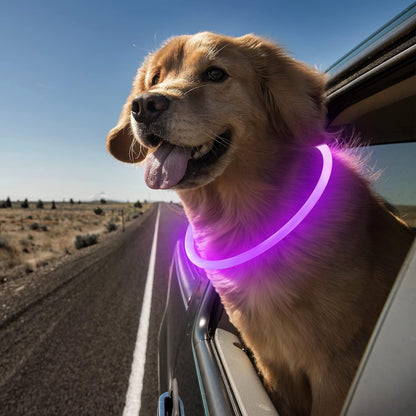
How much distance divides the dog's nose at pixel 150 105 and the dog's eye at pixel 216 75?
440 millimetres

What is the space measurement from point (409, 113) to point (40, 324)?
5793 mm

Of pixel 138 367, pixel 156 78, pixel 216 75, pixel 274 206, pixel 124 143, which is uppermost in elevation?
pixel 156 78

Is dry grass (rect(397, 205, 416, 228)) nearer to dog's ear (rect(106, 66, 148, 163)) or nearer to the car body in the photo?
the car body

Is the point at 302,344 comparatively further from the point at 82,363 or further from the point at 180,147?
the point at 82,363

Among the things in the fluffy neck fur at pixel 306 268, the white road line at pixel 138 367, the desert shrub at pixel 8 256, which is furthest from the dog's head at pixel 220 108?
the desert shrub at pixel 8 256

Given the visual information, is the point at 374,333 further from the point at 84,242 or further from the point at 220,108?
the point at 84,242

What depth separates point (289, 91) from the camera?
2105mm

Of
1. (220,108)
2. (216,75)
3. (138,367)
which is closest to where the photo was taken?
(220,108)

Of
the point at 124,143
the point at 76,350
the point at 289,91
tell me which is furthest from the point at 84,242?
the point at 289,91

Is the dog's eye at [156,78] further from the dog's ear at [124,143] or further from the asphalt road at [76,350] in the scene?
the asphalt road at [76,350]

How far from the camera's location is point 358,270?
4.82ft

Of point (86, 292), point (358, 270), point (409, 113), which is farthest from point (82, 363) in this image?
point (409, 113)

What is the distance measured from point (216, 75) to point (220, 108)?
316mm

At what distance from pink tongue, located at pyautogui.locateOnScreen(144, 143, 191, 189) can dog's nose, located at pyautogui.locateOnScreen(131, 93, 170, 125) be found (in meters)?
0.21
